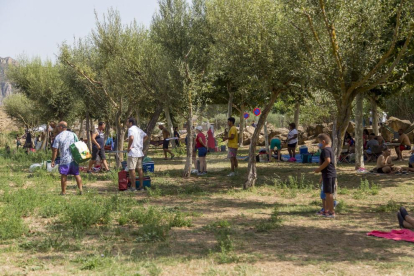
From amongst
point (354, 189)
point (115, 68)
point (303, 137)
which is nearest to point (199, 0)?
point (115, 68)

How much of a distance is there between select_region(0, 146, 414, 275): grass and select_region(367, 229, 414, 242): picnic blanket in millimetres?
204

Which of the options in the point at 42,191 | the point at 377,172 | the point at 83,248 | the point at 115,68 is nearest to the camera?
the point at 83,248

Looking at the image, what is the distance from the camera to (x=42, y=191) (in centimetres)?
1195

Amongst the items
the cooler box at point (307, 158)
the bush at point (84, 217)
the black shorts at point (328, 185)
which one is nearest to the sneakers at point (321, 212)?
the black shorts at point (328, 185)

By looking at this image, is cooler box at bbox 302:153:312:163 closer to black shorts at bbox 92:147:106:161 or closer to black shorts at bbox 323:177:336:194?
black shorts at bbox 92:147:106:161

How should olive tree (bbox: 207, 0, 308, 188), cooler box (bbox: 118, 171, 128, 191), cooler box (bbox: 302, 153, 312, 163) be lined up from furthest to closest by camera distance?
cooler box (bbox: 302, 153, 312, 163), cooler box (bbox: 118, 171, 128, 191), olive tree (bbox: 207, 0, 308, 188)

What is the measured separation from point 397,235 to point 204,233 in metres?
3.02

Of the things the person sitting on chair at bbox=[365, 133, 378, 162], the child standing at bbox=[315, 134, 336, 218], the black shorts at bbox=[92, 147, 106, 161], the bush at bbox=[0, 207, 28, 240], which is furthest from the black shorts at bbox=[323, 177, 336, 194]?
the person sitting on chair at bbox=[365, 133, 378, 162]

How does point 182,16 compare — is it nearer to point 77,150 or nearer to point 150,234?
point 77,150

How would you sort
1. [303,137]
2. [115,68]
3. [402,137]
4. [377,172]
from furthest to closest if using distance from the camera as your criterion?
[303,137] < [402,137] < [115,68] < [377,172]

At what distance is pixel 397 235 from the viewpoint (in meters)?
7.06

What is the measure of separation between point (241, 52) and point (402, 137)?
32.3ft

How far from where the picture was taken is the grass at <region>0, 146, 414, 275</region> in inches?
220

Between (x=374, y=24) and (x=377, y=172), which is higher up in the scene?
(x=374, y=24)
